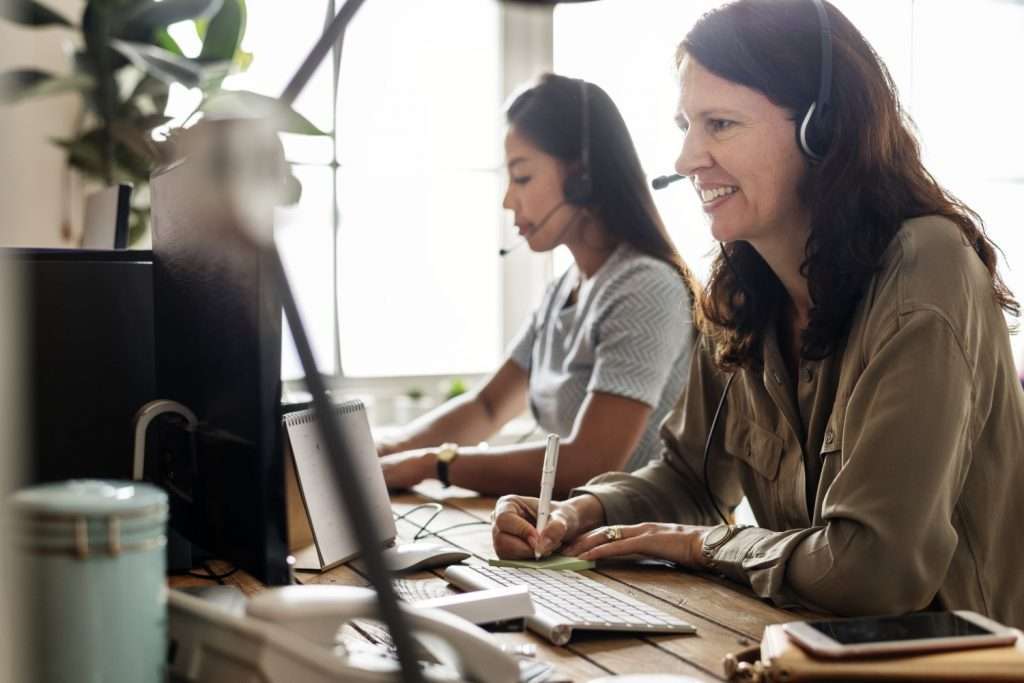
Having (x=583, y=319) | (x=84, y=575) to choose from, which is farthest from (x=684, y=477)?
(x=84, y=575)

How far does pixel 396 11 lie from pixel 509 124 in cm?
108

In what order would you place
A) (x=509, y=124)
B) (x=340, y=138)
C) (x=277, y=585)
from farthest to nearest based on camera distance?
(x=340, y=138), (x=509, y=124), (x=277, y=585)

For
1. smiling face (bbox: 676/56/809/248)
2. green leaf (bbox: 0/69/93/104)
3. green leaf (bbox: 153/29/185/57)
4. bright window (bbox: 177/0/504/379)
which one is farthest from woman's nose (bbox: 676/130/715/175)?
bright window (bbox: 177/0/504/379)

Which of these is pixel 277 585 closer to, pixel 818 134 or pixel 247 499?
pixel 247 499

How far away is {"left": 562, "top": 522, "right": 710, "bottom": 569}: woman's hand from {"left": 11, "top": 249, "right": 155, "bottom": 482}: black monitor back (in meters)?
0.53

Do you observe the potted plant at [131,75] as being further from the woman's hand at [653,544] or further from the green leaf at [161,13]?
the woman's hand at [653,544]

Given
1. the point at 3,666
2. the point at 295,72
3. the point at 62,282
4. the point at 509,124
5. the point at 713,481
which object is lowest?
the point at 713,481

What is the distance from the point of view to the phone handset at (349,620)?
2.21 feet

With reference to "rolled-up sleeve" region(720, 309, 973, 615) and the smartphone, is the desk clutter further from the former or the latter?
"rolled-up sleeve" region(720, 309, 973, 615)

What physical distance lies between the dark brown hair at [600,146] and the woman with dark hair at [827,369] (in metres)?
0.61

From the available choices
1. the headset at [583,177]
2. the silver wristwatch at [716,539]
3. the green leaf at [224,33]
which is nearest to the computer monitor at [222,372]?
the silver wristwatch at [716,539]

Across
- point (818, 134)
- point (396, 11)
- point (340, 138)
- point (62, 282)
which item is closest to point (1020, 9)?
point (396, 11)

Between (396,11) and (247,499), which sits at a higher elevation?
(396,11)

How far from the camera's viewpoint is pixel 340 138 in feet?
9.89
